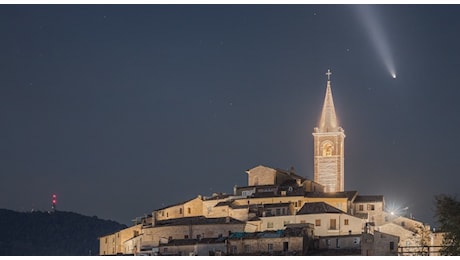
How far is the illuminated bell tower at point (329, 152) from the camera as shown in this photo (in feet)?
231

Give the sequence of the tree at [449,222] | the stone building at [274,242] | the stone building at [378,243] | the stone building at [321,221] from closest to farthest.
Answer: the tree at [449,222]
the stone building at [378,243]
the stone building at [274,242]
the stone building at [321,221]

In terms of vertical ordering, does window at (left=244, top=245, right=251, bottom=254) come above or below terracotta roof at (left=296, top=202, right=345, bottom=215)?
below

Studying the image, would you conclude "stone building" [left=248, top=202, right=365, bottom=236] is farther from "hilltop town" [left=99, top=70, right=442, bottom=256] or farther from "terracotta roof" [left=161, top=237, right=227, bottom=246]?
"terracotta roof" [left=161, top=237, right=227, bottom=246]

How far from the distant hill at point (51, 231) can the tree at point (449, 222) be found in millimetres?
60175

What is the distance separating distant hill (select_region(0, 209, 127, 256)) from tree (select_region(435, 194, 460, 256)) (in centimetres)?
6017

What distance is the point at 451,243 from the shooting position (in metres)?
29.3

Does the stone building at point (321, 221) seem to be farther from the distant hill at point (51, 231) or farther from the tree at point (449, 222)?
the distant hill at point (51, 231)

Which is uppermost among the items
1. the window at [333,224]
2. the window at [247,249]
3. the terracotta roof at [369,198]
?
the terracotta roof at [369,198]

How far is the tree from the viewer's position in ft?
94.7

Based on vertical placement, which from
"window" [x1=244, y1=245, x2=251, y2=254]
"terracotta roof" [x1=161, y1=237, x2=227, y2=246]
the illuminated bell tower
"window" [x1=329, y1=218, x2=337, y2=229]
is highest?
the illuminated bell tower

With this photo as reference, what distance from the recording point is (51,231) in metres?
96.9

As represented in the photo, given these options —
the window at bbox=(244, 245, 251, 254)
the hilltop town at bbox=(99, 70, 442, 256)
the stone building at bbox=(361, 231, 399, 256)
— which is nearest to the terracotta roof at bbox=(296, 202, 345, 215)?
the hilltop town at bbox=(99, 70, 442, 256)

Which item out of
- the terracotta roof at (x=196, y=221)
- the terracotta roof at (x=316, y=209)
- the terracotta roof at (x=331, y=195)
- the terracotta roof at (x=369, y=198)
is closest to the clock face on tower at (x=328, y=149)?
the terracotta roof at (x=331, y=195)

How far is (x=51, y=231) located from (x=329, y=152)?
3449 cm
